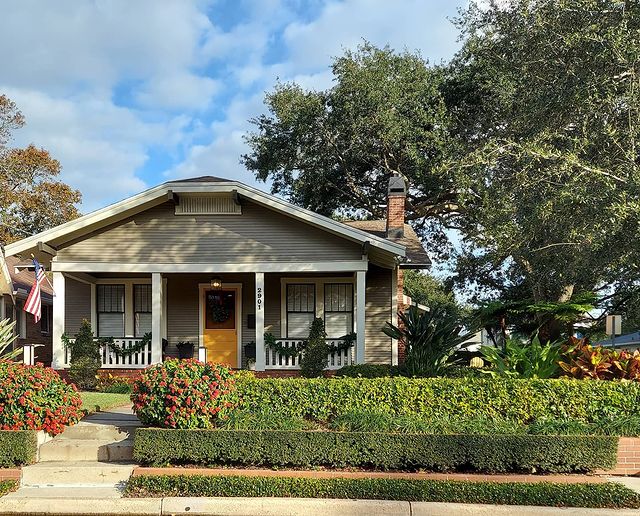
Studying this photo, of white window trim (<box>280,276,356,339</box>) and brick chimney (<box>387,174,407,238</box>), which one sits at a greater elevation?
brick chimney (<box>387,174,407,238</box>)

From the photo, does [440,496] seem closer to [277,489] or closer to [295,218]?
[277,489]

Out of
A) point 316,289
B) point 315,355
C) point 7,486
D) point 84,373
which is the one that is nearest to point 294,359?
point 315,355

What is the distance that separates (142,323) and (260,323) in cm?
385

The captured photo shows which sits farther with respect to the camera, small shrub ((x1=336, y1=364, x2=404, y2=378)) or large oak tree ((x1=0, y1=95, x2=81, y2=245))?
large oak tree ((x1=0, y1=95, x2=81, y2=245))

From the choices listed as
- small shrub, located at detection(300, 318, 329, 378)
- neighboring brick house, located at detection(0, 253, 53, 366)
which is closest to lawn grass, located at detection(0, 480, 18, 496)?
small shrub, located at detection(300, 318, 329, 378)

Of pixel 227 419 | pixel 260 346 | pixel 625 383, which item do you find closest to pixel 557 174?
pixel 625 383

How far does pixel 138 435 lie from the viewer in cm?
780

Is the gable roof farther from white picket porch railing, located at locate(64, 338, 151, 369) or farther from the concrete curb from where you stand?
the concrete curb

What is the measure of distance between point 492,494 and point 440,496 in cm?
59

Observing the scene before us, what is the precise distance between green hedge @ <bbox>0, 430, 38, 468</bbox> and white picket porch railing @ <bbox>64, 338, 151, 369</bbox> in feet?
25.9

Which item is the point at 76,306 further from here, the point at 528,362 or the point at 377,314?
the point at 528,362

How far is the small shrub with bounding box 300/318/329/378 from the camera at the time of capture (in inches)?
584

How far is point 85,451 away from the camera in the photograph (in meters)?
8.28

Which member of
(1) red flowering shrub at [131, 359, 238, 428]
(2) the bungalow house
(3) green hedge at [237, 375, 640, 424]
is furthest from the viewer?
(2) the bungalow house
